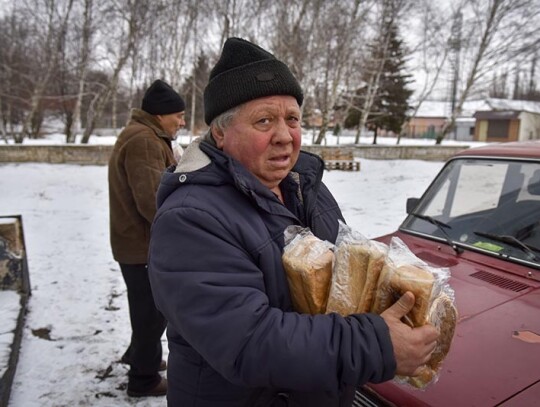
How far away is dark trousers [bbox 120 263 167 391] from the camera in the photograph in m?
3.02

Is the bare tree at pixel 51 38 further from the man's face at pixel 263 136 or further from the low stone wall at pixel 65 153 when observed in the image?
the man's face at pixel 263 136

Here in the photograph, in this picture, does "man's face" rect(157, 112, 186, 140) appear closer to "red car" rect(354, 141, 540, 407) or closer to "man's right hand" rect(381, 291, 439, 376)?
"red car" rect(354, 141, 540, 407)

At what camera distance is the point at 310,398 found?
1439 mm

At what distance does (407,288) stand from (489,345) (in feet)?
2.71

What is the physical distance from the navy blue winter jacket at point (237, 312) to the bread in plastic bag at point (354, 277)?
4.2 inches

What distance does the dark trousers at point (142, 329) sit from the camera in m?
3.02

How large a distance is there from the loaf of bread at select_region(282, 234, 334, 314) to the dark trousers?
6.27ft

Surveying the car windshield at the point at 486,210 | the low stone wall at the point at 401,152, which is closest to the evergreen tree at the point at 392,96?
the low stone wall at the point at 401,152

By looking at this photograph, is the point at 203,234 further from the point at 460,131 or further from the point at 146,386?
the point at 460,131

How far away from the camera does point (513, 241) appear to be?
8.25 ft

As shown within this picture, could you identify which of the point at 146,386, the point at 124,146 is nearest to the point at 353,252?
the point at 124,146

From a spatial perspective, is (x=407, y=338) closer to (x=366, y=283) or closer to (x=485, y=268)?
(x=366, y=283)

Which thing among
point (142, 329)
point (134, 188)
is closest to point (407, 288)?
point (134, 188)

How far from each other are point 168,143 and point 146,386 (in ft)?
6.04
